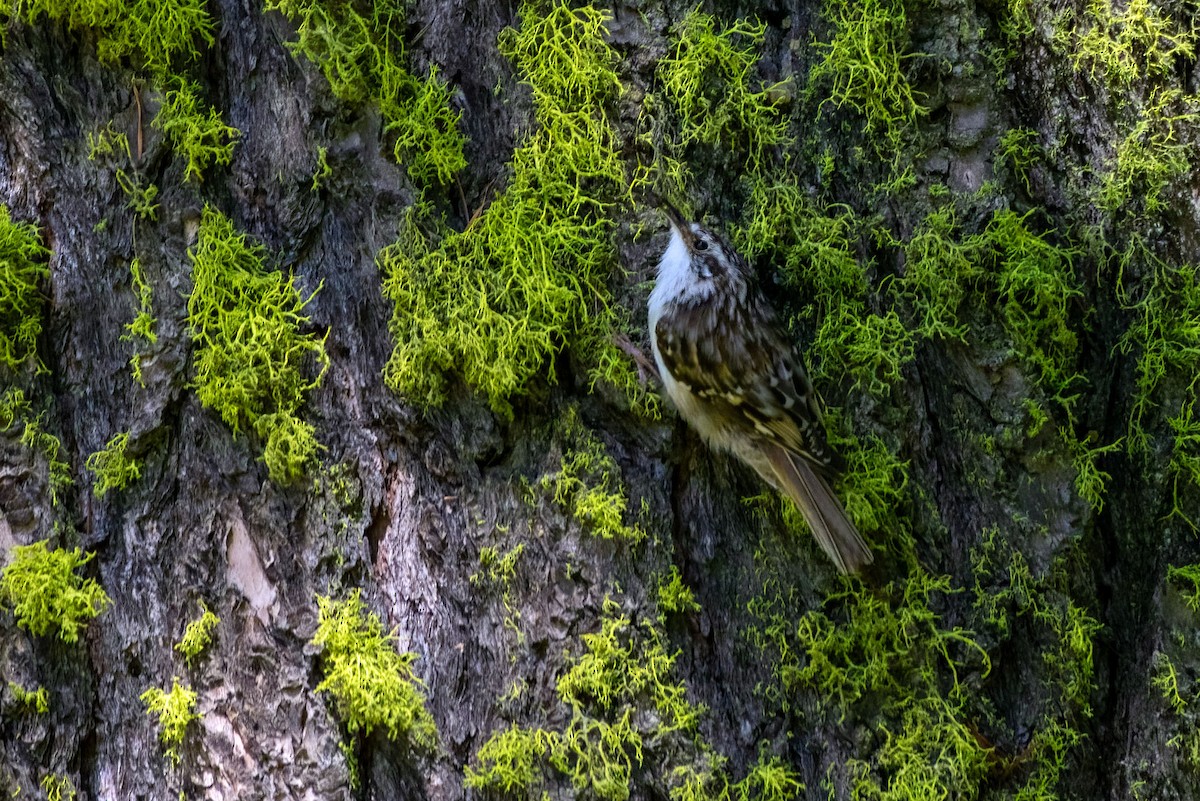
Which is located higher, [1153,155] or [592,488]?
[1153,155]

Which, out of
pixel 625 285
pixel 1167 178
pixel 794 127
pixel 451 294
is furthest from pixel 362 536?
pixel 1167 178

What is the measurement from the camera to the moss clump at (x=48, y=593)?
1774mm

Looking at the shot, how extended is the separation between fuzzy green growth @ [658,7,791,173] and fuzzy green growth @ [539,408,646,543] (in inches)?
25.9

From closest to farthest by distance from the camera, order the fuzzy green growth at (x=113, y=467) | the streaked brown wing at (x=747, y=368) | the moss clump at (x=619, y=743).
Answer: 1. the moss clump at (x=619, y=743)
2. the fuzzy green growth at (x=113, y=467)
3. the streaked brown wing at (x=747, y=368)

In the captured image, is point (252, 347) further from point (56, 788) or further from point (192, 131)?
point (56, 788)

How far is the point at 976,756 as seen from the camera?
1.75 meters

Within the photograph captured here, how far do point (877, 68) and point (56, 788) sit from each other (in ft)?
6.94

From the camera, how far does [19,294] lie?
1.84 meters

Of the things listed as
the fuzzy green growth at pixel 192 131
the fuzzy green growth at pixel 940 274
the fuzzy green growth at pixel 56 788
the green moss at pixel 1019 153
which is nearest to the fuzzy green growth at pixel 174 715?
the fuzzy green growth at pixel 56 788

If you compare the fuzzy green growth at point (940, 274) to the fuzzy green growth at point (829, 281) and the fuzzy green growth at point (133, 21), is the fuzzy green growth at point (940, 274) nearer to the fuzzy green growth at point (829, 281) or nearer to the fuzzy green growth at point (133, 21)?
the fuzzy green growth at point (829, 281)

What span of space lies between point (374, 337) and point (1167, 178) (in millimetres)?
1574

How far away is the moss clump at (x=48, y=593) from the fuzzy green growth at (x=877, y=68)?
1776 millimetres

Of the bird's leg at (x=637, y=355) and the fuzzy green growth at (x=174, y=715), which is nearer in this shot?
the fuzzy green growth at (x=174, y=715)

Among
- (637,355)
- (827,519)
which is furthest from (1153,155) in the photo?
(637,355)
